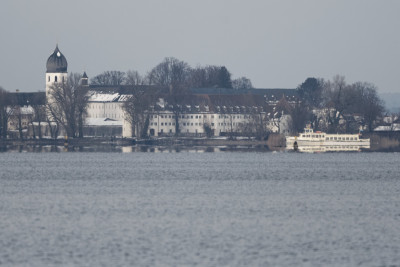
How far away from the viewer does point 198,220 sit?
3434 centimetres

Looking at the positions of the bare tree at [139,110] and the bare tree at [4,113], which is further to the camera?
the bare tree at [139,110]

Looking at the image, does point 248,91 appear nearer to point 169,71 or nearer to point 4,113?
point 169,71

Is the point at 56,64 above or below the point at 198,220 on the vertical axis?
above

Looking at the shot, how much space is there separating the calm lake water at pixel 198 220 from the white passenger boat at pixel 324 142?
53730 mm

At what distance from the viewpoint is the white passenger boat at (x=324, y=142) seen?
113m

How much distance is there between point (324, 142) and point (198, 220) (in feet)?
271

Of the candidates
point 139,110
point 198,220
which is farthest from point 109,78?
point 198,220

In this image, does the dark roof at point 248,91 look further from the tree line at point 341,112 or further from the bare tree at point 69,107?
the bare tree at point 69,107

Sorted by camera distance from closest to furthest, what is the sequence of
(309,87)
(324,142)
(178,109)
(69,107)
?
(324,142), (69,107), (178,109), (309,87)

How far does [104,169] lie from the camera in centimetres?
6738

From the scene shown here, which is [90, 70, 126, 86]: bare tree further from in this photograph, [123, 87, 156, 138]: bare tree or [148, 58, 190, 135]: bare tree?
[123, 87, 156, 138]: bare tree

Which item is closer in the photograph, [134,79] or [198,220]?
[198,220]

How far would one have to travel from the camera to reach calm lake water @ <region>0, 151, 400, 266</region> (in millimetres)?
27383

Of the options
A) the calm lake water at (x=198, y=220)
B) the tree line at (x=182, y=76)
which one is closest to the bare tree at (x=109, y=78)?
the tree line at (x=182, y=76)
